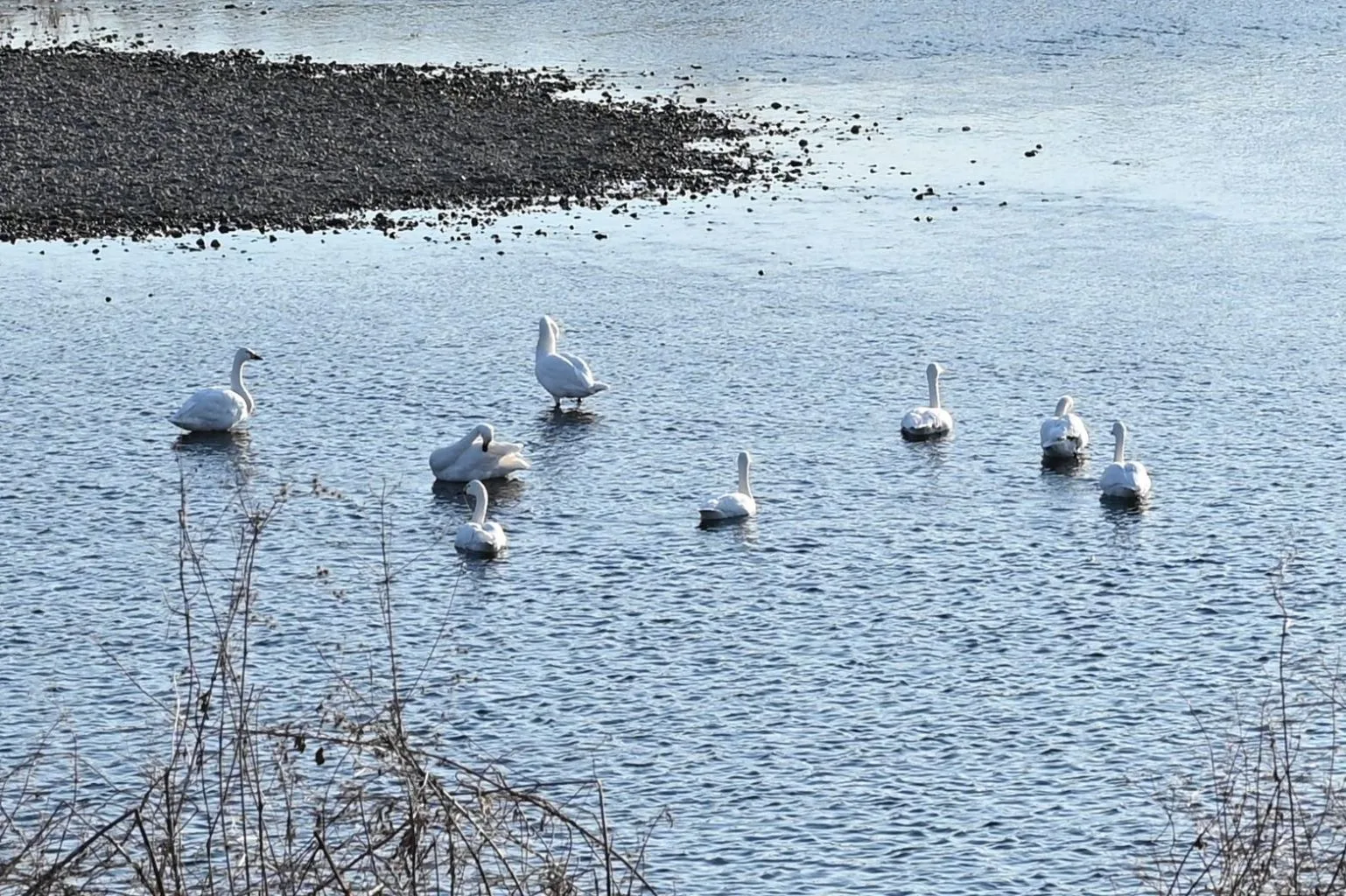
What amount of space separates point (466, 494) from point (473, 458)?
547 mm

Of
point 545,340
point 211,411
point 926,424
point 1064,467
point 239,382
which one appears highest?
point 545,340

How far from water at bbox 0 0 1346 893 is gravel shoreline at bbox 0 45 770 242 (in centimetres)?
187

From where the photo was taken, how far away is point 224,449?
30.0m

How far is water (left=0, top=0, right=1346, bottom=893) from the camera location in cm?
1962

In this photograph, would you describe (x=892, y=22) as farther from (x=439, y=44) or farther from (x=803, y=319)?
(x=803, y=319)

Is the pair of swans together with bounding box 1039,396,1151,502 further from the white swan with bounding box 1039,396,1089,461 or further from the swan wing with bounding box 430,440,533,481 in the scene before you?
the swan wing with bounding box 430,440,533,481

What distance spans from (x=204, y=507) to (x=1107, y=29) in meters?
45.8

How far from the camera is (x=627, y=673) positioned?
70.7ft

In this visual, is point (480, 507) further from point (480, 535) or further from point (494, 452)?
point (494, 452)

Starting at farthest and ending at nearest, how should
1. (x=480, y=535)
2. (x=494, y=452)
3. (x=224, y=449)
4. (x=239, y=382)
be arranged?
(x=239, y=382)
(x=224, y=449)
(x=494, y=452)
(x=480, y=535)

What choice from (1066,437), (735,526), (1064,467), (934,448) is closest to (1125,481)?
(1066,437)

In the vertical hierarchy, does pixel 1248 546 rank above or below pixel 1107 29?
below

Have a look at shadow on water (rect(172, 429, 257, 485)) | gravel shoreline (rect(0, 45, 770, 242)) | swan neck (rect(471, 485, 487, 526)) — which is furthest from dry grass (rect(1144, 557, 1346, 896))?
gravel shoreline (rect(0, 45, 770, 242))

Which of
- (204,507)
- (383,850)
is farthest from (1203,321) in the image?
(383,850)
